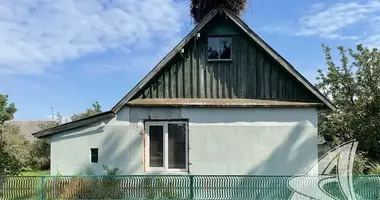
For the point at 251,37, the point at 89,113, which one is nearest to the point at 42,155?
the point at 89,113

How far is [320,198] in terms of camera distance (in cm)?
1020

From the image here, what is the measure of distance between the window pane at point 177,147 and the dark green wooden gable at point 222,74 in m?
1.15

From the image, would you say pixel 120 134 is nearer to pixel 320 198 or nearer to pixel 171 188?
pixel 171 188

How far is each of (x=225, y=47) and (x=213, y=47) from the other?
0.40 meters

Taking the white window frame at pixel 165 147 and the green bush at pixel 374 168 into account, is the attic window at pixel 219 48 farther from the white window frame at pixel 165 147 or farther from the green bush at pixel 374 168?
the green bush at pixel 374 168

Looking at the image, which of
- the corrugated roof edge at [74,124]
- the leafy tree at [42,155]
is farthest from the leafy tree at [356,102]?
the leafy tree at [42,155]

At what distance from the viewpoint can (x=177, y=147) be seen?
12.8 m

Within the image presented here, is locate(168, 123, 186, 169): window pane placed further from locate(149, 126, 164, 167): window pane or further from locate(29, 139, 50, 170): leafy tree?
locate(29, 139, 50, 170): leafy tree

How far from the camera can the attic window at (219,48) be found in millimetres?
13312

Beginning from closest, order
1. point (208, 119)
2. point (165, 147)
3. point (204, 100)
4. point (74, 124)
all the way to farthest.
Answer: point (165, 147) < point (208, 119) < point (74, 124) < point (204, 100)

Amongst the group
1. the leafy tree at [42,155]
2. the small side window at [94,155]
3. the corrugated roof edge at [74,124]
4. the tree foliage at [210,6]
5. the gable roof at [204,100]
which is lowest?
the leafy tree at [42,155]

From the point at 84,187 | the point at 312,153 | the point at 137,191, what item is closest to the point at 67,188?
the point at 84,187

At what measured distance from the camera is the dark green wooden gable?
13.0 metres

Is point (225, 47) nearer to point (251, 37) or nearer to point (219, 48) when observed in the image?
point (219, 48)
